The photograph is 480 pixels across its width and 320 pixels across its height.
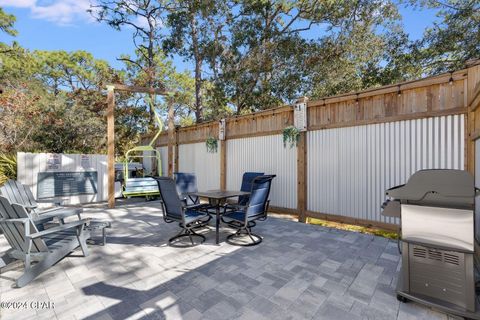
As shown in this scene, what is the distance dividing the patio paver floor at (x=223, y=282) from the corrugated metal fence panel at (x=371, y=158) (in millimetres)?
854

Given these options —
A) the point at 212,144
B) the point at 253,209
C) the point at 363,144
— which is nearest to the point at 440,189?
the point at 253,209

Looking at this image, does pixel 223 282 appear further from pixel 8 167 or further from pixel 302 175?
pixel 8 167

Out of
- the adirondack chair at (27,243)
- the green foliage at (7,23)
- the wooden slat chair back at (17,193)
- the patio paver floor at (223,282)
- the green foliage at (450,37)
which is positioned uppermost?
the green foliage at (7,23)

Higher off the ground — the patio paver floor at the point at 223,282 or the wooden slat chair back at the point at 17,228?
the wooden slat chair back at the point at 17,228

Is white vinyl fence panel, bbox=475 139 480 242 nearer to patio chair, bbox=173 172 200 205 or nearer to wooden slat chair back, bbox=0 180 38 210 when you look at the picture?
patio chair, bbox=173 172 200 205

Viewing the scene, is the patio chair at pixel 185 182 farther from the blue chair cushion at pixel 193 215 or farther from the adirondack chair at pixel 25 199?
the adirondack chair at pixel 25 199

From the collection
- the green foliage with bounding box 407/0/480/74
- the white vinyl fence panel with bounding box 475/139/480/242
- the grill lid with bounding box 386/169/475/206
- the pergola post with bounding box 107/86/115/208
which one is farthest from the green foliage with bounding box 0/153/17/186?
the green foliage with bounding box 407/0/480/74

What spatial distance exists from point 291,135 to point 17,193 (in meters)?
4.96

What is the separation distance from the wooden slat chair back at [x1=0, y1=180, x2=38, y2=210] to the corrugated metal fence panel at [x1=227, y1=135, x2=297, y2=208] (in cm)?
419

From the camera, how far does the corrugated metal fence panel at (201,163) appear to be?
713cm

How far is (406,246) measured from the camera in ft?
6.84

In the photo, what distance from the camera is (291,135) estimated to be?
201 inches

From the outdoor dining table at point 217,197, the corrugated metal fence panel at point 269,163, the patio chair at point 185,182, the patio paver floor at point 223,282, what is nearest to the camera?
the patio paver floor at point 223,282

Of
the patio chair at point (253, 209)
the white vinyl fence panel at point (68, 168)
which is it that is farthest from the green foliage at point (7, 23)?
the patio chair at point (253, 209)
